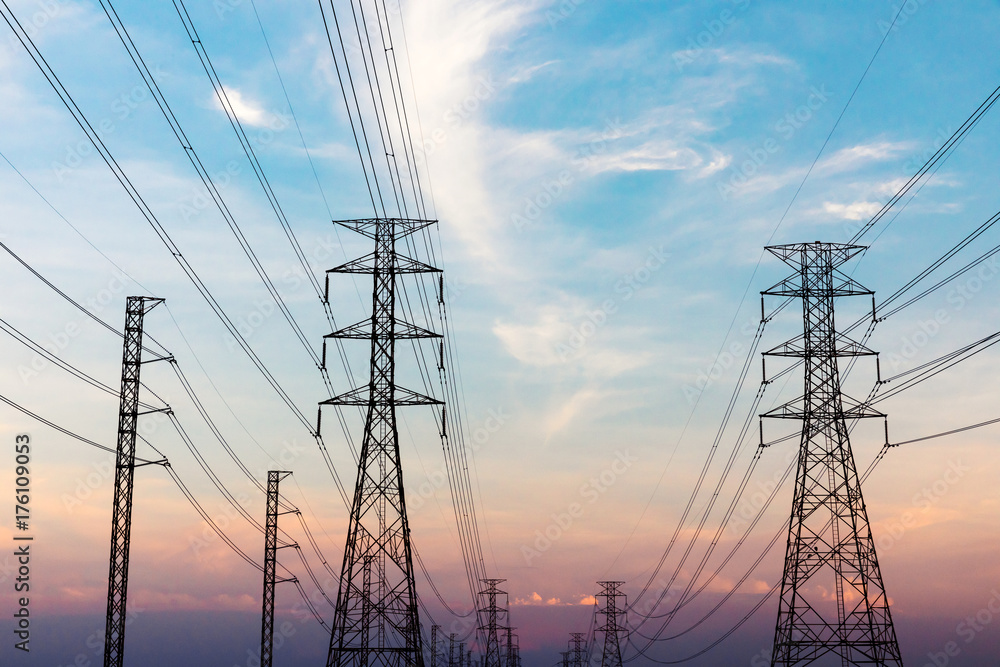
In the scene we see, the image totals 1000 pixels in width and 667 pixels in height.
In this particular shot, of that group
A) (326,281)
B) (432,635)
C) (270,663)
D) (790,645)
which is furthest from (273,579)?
(432,635)

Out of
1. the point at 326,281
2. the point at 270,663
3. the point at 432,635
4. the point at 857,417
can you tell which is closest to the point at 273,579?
the point at 270,663

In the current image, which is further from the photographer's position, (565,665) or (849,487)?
(565,665)

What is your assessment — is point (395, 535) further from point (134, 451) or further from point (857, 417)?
point (857, 417)

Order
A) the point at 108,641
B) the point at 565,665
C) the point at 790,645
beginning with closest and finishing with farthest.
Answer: the point at 108,641, the point at 790,645, the point at 565,665

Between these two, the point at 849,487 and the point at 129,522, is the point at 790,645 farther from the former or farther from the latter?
the point at 129,522

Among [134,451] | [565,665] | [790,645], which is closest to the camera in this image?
[134,451]

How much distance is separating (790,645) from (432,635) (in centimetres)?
9349

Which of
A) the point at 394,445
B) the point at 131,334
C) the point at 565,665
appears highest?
the point at 131,334

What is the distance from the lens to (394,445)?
158ft

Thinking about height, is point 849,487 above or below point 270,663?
above

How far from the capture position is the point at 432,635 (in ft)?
465

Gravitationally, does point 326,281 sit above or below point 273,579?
above

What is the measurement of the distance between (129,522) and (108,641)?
530 centimetres

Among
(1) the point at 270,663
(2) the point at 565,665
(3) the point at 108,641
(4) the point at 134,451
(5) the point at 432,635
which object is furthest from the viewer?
(2) the point at 565,665
